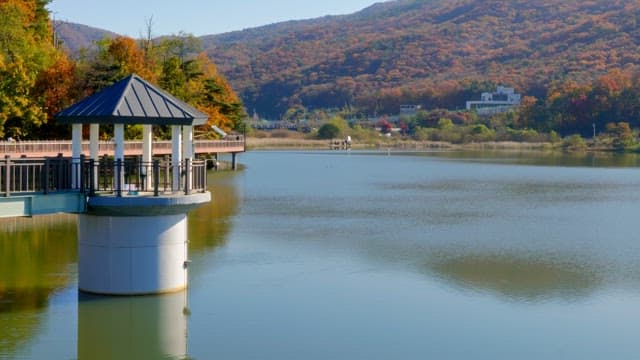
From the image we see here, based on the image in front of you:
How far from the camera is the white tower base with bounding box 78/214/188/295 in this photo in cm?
1570

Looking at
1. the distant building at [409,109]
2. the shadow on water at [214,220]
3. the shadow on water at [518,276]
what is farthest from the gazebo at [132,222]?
the distant building at [409,109]

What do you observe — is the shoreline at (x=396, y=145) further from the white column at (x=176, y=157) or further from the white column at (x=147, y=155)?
the white column at (x=176, y=157)

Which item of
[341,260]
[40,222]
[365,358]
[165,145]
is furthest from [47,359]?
[165,145]

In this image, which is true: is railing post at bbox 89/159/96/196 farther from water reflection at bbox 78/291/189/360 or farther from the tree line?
the tree line

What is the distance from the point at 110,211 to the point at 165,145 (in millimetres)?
27397

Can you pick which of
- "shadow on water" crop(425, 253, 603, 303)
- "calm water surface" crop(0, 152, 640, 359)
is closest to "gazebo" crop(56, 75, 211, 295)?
"calm water surface" crop(0, 152, 640, 359)

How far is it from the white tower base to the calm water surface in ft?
0.97

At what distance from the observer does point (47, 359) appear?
13.6 meters

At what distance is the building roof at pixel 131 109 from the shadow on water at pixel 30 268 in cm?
319

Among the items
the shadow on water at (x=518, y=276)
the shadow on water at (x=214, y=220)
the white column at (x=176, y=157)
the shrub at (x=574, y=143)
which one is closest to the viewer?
the white column at (x=176, y=157)

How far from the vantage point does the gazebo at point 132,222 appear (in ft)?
51.4

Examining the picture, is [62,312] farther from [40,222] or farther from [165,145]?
[165,145]

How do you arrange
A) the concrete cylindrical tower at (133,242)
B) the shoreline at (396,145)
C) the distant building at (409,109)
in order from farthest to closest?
the distant building at (409,109), the shoreline at (396,145), the concrete cylindrical tower at (133,242)

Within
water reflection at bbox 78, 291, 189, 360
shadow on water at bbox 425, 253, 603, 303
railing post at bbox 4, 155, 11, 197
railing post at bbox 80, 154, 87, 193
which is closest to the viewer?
water reflection at bbox 78, 291, 189, 360
